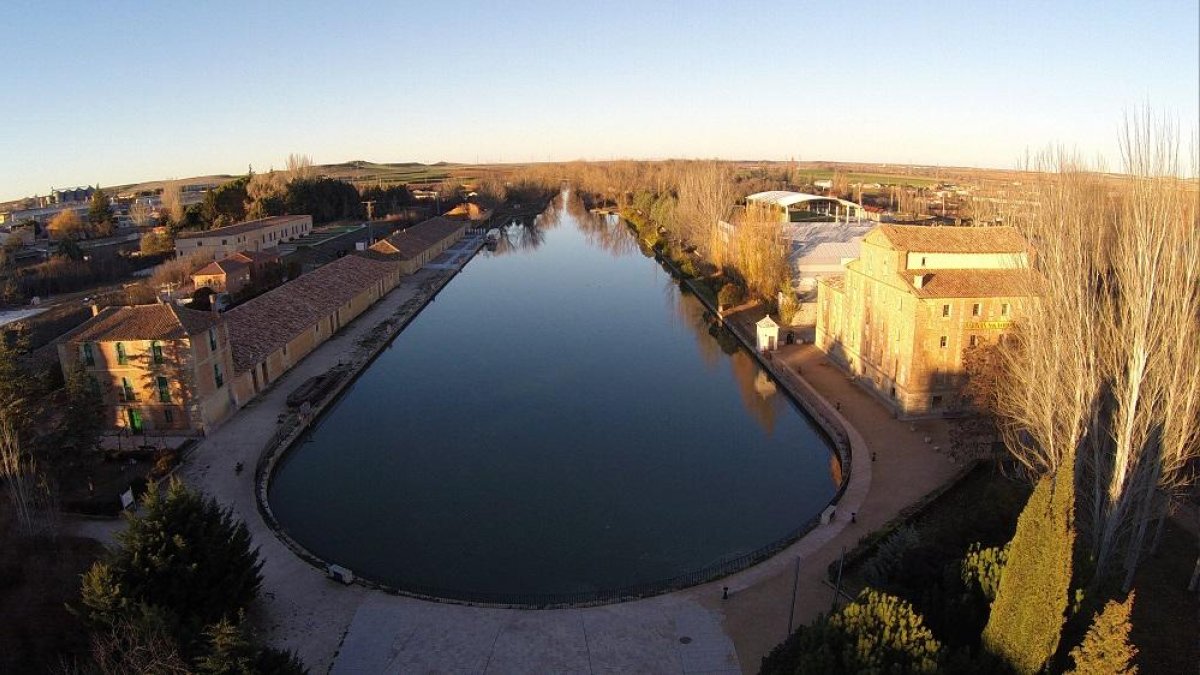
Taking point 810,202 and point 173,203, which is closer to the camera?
point 173,203

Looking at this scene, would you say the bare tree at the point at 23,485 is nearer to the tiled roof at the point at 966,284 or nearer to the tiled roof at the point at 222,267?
the tiled roof at the point at 966,284

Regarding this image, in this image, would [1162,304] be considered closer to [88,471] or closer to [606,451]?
[606,451]

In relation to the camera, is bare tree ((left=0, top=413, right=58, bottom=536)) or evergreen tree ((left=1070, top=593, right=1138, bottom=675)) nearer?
evergreen tree ((left=1070, top=593, right=1138, bottom=675))

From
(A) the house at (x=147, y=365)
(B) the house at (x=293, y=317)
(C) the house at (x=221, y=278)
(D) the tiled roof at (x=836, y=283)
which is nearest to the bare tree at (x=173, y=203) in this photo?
(C) the house at (x=221, y=278)

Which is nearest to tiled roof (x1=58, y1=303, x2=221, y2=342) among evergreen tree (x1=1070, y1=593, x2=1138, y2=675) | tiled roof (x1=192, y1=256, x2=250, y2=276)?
tiled roof (x1=192, y1=256, x2=250, y2=276)

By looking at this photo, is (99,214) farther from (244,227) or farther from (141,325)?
(141,325)

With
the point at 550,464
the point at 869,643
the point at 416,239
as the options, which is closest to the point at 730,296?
the point at 550,464

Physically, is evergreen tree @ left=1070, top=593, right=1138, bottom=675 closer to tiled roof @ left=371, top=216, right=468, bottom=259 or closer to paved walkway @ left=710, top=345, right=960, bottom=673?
paved walkway @ left=710, top=345, right=960, bottom=673

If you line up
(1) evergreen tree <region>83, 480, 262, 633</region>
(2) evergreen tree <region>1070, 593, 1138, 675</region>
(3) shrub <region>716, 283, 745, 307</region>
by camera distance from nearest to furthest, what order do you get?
(2) evergreen tree <region>1070, 593, 1138, 675</region>
(1) evergreen tree <region>83, 480, 262, 633</region>
(3) shrub <region>716, 283, 745, 307</region>

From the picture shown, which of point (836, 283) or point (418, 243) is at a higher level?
point (418, 243)
